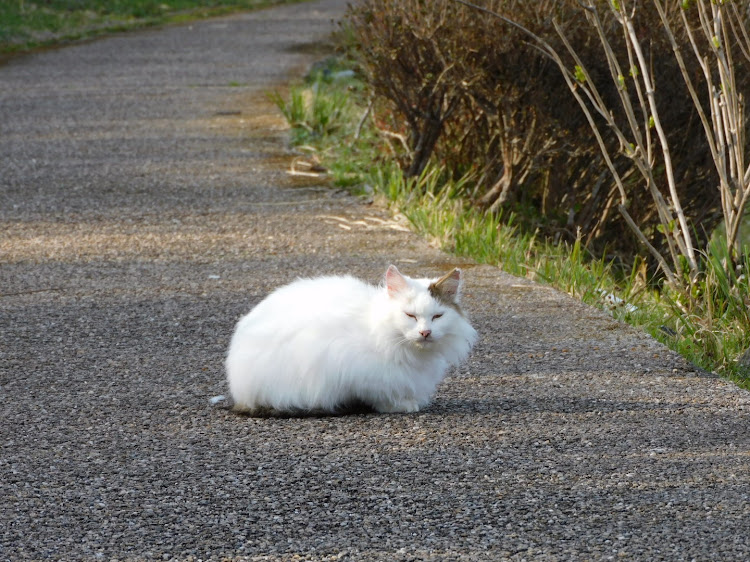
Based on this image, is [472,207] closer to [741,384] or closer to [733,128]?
[733,128]

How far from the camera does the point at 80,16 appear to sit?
20.3 meters

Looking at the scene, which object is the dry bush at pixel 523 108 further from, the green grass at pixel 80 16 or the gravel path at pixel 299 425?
the green grass at pixel 80 16

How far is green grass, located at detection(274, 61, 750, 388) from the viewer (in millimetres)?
5277

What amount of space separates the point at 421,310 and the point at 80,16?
59.2ft

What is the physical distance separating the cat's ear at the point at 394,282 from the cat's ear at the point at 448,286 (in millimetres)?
115

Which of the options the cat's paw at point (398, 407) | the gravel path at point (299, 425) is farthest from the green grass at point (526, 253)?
the cat's paw at point (398, 407)

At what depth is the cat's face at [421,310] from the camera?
3967 mm

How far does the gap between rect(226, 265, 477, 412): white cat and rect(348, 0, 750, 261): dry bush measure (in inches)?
135

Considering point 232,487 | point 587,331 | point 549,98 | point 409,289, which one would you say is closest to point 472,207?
point 549,98

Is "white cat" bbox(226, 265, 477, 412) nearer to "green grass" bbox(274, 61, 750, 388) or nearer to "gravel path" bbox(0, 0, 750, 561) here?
"gravel path" bbox(0, 0, 750, 561)

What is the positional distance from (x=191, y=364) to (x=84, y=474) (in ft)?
4.32

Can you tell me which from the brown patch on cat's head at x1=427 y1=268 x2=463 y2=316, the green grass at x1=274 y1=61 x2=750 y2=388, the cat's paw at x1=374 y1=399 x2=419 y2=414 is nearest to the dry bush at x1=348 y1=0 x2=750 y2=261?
the green grass at x1=274 y1=61 x2=750 y2=388

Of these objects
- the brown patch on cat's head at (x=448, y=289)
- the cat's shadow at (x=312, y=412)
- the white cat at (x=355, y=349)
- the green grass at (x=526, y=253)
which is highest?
the brown patch on cat's head at (x=448, y=289)

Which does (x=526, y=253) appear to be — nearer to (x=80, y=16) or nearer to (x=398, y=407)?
(x=398, y=407)
